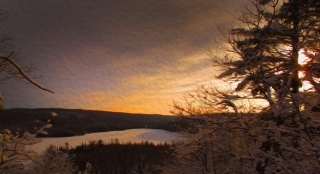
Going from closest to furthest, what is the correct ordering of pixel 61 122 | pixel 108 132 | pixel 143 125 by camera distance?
pixel 61 122
pixel 108 132
pixel 143 125

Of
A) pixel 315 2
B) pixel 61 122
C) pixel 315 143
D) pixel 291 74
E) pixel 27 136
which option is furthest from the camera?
pixel 61 122

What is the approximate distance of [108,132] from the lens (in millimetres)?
139000

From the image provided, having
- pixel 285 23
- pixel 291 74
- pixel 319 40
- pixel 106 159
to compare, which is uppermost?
pixel 285 23

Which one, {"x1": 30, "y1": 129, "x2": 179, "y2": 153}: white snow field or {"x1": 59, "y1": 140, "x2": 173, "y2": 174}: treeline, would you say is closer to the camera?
{"x1": 59, "y1": 140, "x2": 173, "y2": 174}: treeline

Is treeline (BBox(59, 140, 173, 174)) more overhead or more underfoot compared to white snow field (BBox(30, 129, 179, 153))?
more underfoot

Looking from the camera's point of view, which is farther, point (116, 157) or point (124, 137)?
point (124, 137)

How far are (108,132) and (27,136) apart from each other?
13745 cm

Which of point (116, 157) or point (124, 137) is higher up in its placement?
point (124, 137)

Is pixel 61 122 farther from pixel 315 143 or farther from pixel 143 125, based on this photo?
pixel 315 143

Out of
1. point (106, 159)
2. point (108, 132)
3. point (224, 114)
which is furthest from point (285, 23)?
point (108, 132)

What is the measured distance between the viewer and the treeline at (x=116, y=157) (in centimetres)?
7788

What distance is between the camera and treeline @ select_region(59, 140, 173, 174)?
77.9m

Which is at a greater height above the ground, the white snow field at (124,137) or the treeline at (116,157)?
the white snow field at (124,137)

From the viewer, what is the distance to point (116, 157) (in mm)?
93250
